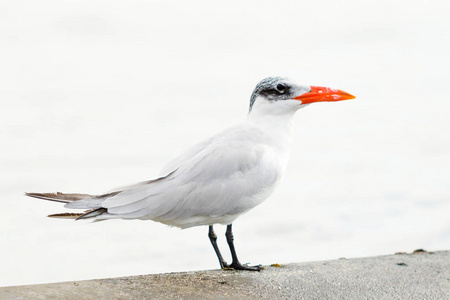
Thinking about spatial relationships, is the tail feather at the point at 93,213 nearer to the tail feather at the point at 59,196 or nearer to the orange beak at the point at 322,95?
the tail feather at the point at 59,196

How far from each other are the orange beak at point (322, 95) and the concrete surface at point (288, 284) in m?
1.60

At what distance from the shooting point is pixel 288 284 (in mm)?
5270

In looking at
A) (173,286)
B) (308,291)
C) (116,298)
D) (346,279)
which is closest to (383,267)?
(346,279)

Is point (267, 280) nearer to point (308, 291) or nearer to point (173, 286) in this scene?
point (308, 291)

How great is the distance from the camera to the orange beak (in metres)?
5.53

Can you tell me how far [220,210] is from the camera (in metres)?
5.16

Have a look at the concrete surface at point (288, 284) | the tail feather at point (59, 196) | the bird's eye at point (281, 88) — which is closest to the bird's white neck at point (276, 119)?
the bird's eye at point (281, 88)

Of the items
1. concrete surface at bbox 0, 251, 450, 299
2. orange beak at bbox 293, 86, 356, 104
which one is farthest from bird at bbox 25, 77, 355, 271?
concrete surface at bbox 0, 251, 450, 299

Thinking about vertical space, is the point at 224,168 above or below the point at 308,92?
below

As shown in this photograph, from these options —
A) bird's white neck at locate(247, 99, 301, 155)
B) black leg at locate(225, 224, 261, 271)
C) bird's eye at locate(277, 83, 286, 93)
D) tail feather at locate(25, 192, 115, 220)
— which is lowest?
black leg at locate(225, 224, 261, 271)

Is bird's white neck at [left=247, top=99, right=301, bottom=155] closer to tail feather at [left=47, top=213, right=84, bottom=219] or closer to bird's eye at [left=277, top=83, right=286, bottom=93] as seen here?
bird's eye at [left=277, top=83, right=286, bottom=93]

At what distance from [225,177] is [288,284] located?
1067 mm

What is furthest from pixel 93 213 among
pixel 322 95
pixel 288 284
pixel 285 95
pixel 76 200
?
pixel 322 95

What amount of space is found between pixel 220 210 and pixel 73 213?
1199 mm
